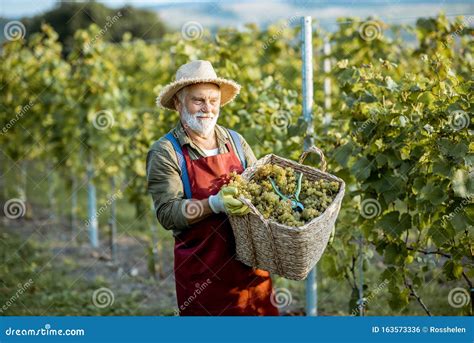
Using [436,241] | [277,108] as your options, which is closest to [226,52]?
[277,108]

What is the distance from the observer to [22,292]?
4586 mm

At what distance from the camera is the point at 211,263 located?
2.68 metres

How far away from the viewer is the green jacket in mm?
2542

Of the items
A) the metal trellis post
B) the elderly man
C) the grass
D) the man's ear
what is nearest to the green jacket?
the elderly man

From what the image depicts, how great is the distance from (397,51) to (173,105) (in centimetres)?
263

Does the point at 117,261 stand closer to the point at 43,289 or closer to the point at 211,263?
the point at 43,289

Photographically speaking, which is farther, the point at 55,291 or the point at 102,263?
the point at 102,263

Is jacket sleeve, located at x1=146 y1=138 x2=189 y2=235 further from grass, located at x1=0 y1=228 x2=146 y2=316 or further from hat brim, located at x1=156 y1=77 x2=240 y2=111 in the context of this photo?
grass, located at x1=0 y1=228 x2=146 y2=316

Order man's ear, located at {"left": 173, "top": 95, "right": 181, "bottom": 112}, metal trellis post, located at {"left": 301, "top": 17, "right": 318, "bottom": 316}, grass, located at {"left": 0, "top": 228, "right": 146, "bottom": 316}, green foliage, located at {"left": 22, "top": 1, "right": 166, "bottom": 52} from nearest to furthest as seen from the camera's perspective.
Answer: man's ear, located at {"left": 173, "top": 95, "right": 181, "bottom": 112}, metal trellis post, located at {"left": 301, "top": 17, "right": 318, "bottom": 316}, grass, located at {"left": 0, "top": 228, "right": 146, "bottom": 316}, green foliage, located at {"left": 22, "top": 1, "right": 166, "bottom": 52}

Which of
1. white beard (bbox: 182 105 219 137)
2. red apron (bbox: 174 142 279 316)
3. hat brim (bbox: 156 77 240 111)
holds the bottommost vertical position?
red apron (bbox: 174 142 279 316)

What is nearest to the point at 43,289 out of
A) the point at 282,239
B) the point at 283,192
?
the point at 283,192

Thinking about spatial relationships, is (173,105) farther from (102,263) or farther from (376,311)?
(102,263)

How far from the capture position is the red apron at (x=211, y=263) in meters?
2.65

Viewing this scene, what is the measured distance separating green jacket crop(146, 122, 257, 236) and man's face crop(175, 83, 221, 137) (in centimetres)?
7
